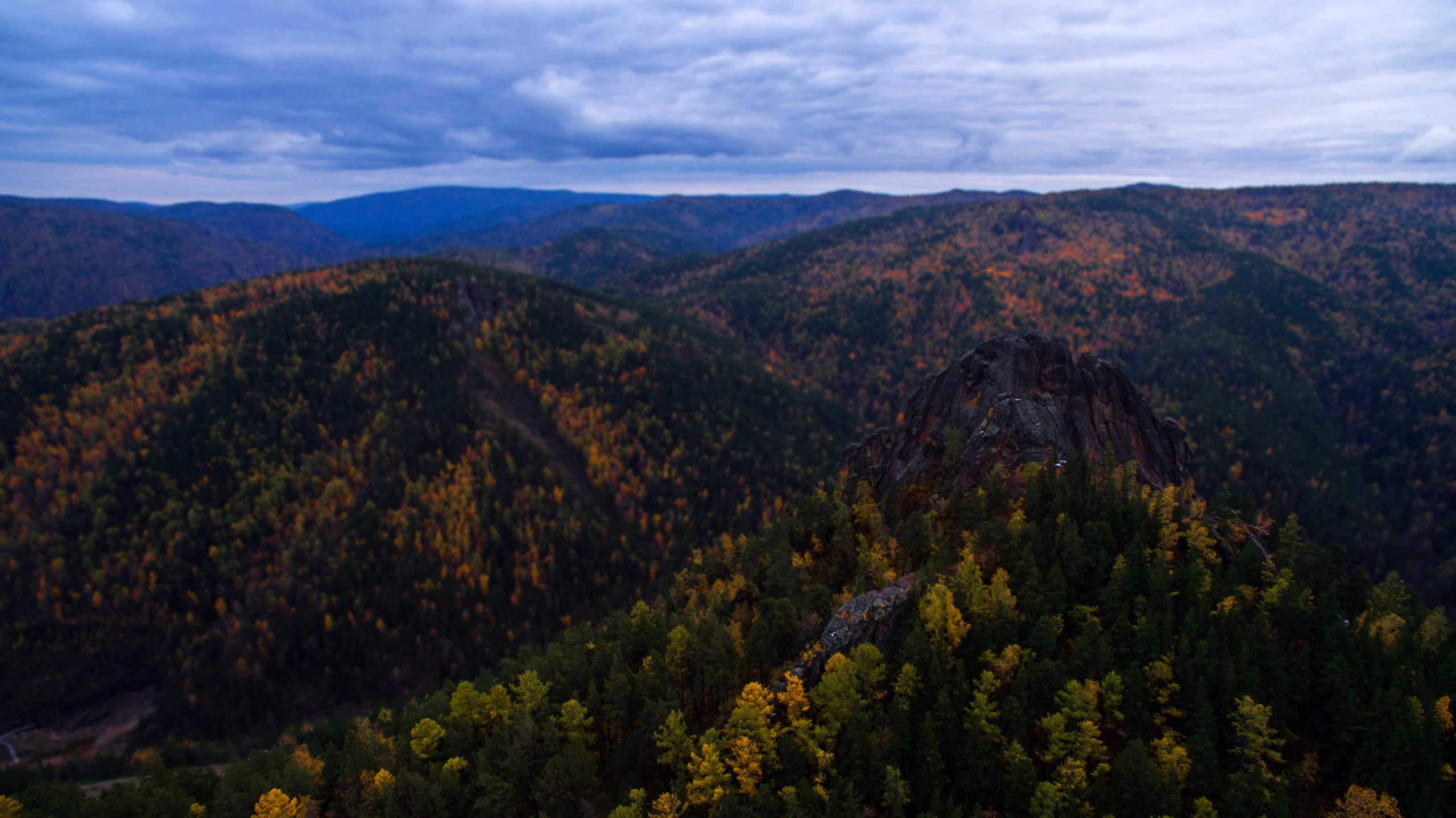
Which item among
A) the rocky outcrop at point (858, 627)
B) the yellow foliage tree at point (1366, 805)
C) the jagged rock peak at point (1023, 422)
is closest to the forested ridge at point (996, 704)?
the yellow foliage tree at point (1366, 805)

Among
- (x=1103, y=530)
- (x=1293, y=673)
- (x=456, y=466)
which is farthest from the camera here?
(x=456, y=466)

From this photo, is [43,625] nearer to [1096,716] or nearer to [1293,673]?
[1096,716]

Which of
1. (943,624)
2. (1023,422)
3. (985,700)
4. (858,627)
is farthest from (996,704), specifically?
(1023,422)

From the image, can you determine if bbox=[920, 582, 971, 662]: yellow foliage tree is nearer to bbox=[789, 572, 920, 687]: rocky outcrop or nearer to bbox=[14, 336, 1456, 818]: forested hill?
bbox=[14, 336, 1456, 818]: forested hill

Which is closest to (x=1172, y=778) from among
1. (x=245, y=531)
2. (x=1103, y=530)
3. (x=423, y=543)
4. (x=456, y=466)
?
(x=1103, y=530)

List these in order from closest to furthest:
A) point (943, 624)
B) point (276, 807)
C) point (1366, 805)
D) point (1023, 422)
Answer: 1. point (1366, 805)
2. point (943, 624)
3. point (276, 807)
4. point (1023, 422)

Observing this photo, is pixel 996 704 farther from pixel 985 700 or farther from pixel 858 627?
pixel 858 627
